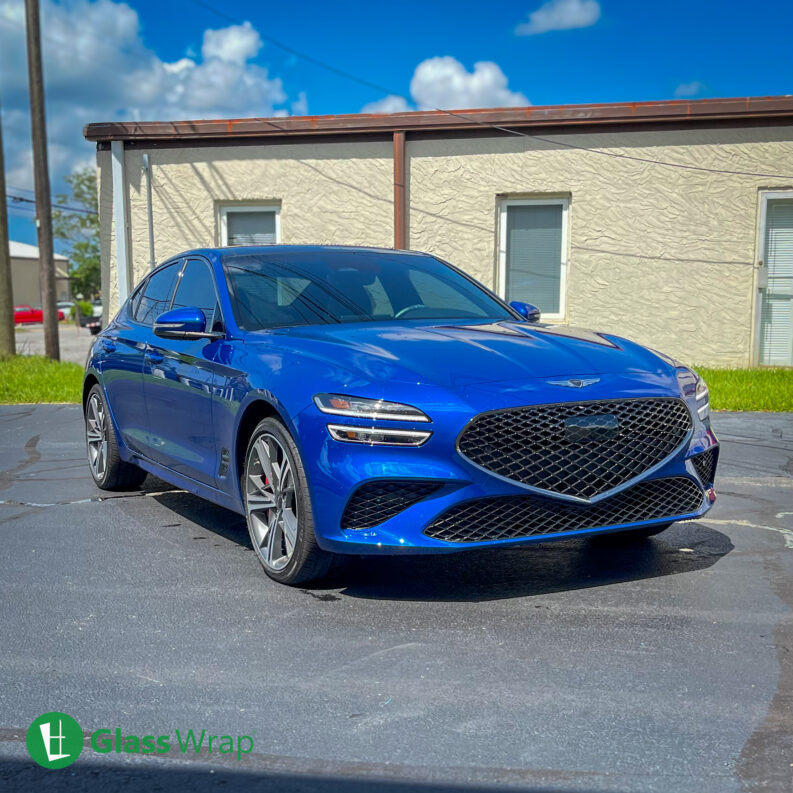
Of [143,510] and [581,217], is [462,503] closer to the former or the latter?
[143,510]

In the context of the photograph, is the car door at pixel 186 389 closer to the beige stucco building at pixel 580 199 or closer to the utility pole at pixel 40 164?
the beige stucco building at pixel 580 199

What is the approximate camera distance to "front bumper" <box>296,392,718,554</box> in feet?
13.5

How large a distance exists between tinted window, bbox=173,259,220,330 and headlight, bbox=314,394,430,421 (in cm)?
133

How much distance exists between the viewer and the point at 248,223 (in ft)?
50.0

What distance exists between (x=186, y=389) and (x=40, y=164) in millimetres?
13964

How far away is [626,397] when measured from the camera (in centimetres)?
440

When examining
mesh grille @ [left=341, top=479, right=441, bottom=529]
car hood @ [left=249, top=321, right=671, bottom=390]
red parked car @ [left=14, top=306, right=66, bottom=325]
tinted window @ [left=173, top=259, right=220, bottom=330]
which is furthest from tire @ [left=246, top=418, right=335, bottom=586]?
red parked car @ [left=14, top=306, right=66, bottom=325]

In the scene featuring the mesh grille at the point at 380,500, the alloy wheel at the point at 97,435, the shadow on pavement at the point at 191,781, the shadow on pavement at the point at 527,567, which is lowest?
the shadow on pavement at the point at 527,567

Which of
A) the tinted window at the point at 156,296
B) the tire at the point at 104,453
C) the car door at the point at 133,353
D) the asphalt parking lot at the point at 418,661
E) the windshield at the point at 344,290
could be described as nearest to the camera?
the asphalt parking lot at the point at 418,661

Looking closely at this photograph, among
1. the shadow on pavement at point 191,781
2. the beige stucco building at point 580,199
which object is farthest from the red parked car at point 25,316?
the shadow on pavement at point 191,781

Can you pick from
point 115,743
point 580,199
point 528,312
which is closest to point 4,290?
point 580,199

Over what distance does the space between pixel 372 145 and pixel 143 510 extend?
9.08 metres

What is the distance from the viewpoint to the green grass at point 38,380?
12.7 metres

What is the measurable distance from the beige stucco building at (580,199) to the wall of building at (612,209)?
0.02 m
